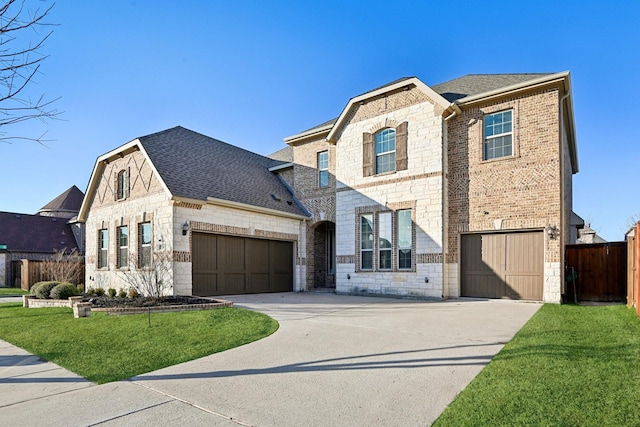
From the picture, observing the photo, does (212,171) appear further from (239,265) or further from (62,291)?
(62,291)

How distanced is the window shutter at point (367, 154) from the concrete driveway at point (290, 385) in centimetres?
892

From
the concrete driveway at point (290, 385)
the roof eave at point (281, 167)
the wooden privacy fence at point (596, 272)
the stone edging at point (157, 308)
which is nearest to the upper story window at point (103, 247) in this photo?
the stone edging at point (157, 308)

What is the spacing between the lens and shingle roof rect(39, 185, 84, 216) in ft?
131

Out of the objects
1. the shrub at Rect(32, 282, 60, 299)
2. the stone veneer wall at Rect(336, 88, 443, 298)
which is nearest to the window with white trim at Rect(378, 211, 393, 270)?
the stone veneer wall at Rect(336, 88, 443, 298)

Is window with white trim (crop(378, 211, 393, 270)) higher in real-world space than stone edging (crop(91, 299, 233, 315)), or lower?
higher

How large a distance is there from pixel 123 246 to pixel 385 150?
459 inches

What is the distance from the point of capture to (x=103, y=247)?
17.5 meters

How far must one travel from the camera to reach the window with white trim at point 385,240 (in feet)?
48.7

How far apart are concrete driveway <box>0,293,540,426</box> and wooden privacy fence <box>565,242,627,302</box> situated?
22.7 ft

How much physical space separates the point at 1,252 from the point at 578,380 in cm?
3507

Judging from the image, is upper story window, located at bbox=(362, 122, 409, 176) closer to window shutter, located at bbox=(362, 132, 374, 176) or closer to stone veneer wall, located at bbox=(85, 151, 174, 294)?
window shutter, located at bbox=(362, 132, 374, 176)

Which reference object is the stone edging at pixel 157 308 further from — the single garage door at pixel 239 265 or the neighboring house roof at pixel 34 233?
the neighboring house roof at pixel 34 233

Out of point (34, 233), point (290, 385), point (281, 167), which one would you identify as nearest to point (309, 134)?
point (281, 167)

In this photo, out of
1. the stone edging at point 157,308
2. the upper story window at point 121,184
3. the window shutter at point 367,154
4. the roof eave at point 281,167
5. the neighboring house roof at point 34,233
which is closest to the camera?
the stone edging at point 157,308
